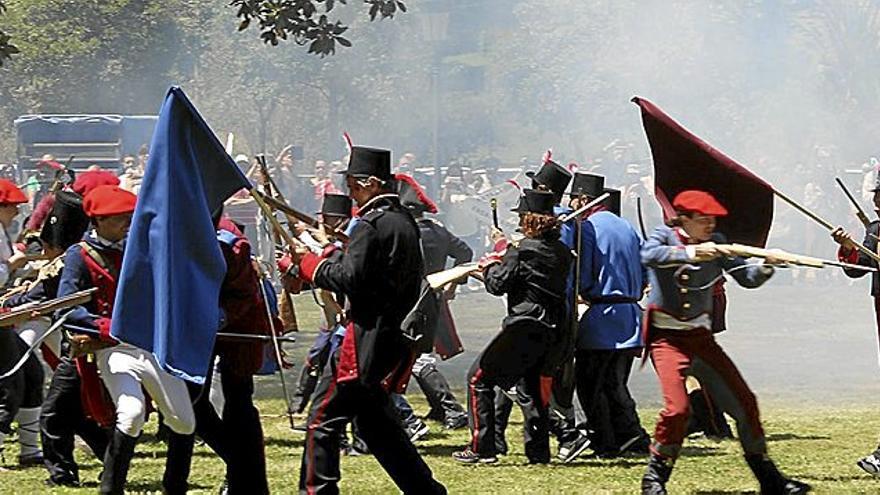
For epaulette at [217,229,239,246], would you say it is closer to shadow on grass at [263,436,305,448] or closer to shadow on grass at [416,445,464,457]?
shadow on grass at [416,445,464,457]

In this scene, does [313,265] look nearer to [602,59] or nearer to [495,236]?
[495,236]

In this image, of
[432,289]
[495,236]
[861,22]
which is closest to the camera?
[432,289]

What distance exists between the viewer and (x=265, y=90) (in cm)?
3800

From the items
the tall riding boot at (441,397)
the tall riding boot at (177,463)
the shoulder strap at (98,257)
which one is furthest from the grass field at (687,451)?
the shoulder strap at (98,257)

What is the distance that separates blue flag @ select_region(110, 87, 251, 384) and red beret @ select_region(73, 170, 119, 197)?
3.80 ft

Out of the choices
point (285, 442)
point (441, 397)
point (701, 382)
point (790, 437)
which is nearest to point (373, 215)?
point (701, 382)

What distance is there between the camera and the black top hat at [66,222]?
8781 millimetres

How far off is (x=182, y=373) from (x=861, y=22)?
24.6 meters

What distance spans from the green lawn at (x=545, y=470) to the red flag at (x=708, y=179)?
141 centimetres

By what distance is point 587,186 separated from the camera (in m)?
9.89

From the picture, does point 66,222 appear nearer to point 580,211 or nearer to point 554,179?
point 554,179

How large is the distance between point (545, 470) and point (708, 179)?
2121mm

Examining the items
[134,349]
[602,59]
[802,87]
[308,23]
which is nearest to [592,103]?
[602,59]

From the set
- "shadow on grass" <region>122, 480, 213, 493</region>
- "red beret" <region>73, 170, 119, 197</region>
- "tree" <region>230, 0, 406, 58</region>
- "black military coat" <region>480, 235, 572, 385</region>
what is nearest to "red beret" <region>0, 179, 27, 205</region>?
"red beret" <region>73, 170, 119, 197</region>
